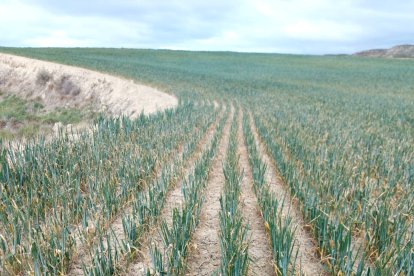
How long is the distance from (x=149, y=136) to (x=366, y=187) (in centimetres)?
471

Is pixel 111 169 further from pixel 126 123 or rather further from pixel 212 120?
pixel 212 120

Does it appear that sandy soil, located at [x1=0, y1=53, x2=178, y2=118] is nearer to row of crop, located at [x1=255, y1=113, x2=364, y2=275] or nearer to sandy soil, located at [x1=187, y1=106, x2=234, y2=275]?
sandy soil, located at [x1=187, y1=106, x2=234, y2=275]

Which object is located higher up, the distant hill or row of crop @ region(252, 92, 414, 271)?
the distant hill

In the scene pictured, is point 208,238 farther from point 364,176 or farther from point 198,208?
point 364,176

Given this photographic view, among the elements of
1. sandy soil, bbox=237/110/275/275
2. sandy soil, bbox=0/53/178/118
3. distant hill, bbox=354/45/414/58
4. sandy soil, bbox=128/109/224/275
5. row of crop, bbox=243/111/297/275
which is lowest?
sandy soil, bbox=237/110/275/275

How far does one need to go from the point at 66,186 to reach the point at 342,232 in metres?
3.65

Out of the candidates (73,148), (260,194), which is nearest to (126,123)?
(73,148)

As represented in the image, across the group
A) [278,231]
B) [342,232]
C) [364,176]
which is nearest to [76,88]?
[364,176]

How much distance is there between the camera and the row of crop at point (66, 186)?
302 centimetres

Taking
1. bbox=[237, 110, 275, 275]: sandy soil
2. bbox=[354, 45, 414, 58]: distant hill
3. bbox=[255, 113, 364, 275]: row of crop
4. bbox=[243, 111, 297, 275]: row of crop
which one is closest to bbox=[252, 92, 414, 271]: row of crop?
bbox=[255, 113, 364, 275]: row of crop

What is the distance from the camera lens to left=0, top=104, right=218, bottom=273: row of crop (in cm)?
302

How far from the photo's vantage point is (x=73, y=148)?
567 centimetres

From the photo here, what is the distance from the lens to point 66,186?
435 cm

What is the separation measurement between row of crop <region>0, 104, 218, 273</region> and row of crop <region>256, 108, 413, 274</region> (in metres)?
2.46
